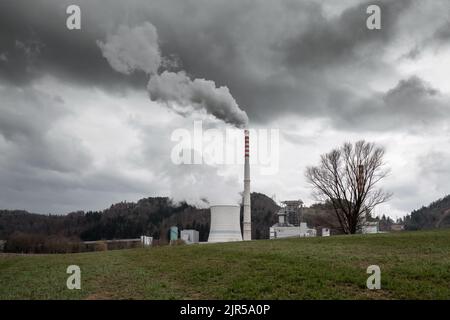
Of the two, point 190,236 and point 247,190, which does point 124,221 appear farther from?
point 247,190

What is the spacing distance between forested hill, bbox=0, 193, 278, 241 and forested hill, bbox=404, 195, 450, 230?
60.0 meters

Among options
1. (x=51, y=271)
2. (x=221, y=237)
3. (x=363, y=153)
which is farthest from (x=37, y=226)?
(x=51, y=271)

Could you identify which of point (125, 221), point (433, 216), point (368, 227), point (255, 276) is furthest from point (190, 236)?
point (433, 216)

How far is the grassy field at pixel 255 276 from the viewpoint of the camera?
39.5 feet

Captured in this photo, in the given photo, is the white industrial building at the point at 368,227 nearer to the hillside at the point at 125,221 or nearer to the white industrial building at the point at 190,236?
the white industrial building at the point at 190,236

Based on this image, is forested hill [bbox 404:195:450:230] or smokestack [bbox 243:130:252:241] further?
forested hill [bbox 404:195:450:230]

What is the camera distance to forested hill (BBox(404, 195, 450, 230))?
6471 inches

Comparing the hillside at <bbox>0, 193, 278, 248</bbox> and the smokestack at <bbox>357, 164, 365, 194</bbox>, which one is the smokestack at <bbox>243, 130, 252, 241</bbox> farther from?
the hillside at <bbox>0, 193, 278, 248</bbox>

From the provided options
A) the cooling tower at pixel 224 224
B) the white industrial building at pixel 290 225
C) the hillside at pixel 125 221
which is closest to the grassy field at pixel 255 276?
the cooling tower at pixel 224 224

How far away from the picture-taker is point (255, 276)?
14242mm

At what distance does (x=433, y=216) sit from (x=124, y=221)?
12573cm

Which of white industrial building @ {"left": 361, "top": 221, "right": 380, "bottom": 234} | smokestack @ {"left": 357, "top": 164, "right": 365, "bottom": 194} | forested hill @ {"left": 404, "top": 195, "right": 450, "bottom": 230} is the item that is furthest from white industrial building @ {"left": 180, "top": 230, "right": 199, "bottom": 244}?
forested hill @ {"left": 404, "top": 195, "right": 450, "bottom": 230}
